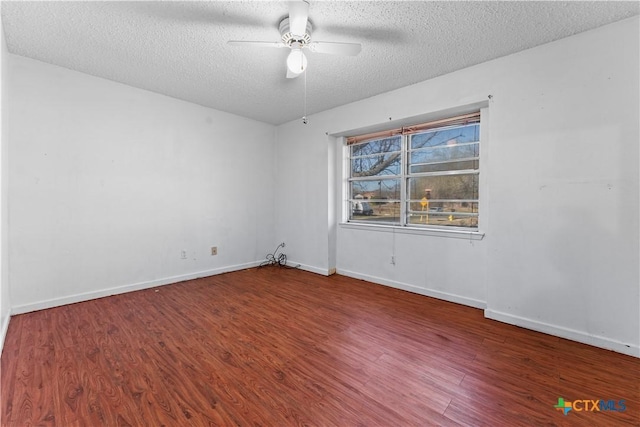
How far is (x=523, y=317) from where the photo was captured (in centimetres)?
250

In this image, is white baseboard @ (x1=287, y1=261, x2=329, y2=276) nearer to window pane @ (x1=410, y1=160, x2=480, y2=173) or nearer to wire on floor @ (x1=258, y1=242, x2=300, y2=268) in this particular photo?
wire on floor @ (x1=258, y1=242, x2=300, y2=268)

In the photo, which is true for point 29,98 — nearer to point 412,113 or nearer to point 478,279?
point 412,113

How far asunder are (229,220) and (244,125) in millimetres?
1623

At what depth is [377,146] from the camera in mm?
3955

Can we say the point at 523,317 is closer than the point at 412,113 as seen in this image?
Yes

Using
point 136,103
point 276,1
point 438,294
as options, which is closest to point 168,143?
point 136,103

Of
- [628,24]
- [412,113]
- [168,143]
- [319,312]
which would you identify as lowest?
[319,312]

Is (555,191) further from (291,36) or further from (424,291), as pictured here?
(291,36)

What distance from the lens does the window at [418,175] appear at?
311 centimetres

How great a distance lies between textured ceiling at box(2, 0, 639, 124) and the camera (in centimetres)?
195

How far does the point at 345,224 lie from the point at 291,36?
272 centimetres

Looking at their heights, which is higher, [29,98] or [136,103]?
[136,103]

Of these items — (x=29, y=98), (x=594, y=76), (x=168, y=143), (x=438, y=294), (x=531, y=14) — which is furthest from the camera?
(x=168, y=143)

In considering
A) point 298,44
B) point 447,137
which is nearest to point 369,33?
point 298,44
